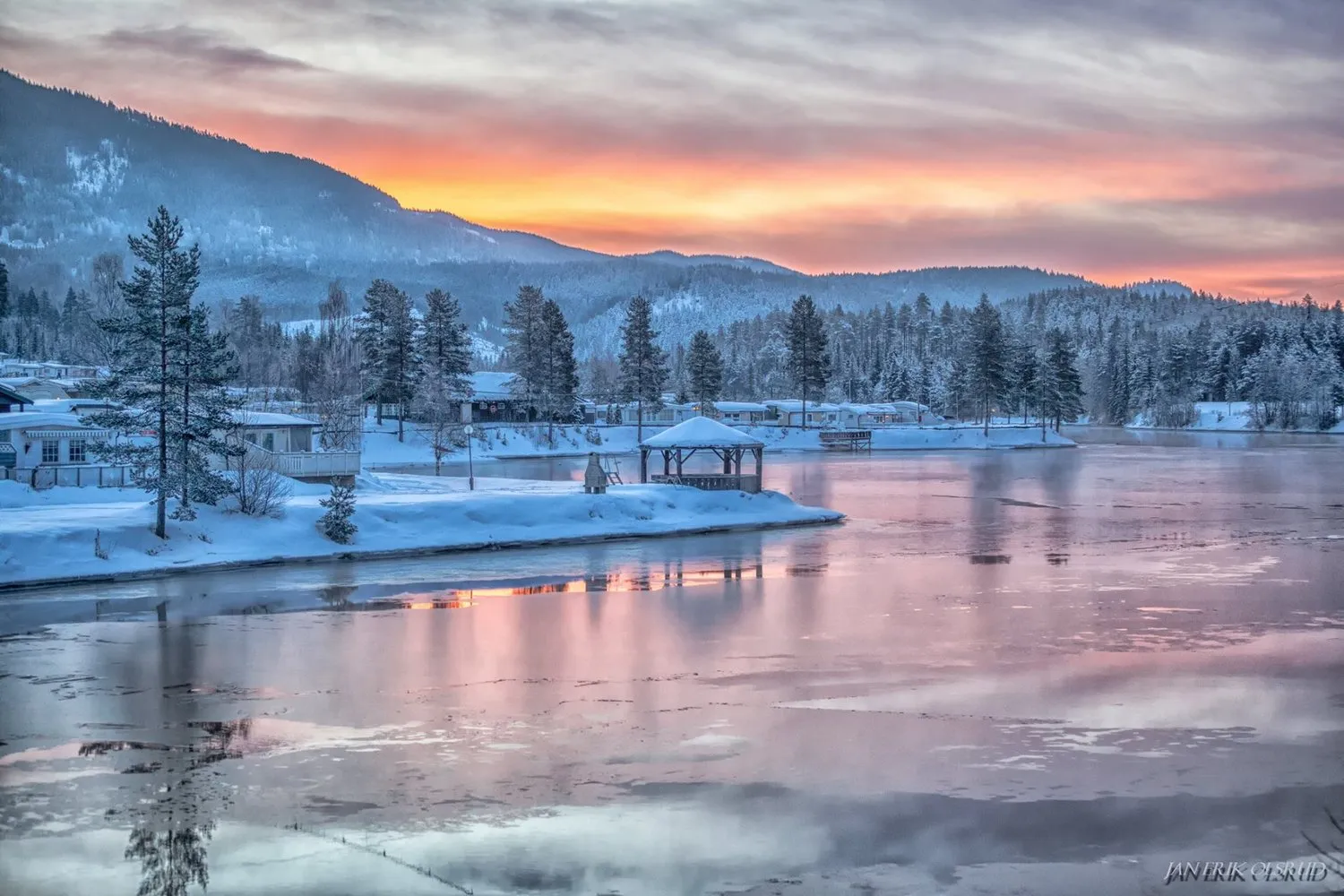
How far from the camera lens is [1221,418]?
599 ft

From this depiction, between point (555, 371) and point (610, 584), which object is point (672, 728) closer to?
point (610, 584)

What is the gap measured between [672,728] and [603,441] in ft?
330

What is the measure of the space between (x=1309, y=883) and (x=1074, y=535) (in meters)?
31.1

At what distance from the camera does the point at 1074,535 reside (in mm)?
41688

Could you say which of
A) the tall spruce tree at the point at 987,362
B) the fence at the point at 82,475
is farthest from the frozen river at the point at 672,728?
the tall spruce tree at the point at 987,362

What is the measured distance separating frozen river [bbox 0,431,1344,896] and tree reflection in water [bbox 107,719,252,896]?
0.05 metres

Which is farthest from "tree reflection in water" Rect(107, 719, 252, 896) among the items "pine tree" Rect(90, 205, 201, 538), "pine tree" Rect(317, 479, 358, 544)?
"pine tree" Rect(90, 205, 201, 538)

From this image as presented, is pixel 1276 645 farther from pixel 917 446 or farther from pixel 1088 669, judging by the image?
pixel 917 446

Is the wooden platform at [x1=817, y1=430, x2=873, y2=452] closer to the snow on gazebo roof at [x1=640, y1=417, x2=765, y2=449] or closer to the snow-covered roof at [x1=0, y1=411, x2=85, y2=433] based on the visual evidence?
the snow on gazebo roof at [x1=640, y1=417, x2=765, y2=449]

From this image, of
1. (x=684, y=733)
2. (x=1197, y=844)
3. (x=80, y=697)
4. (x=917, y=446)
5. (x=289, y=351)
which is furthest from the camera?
(x=289, y=351)

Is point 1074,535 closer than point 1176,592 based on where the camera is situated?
No

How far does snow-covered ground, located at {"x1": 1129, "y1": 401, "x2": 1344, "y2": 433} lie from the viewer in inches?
6875

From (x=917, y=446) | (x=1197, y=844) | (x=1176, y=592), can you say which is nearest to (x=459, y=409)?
(x=917, y=446)

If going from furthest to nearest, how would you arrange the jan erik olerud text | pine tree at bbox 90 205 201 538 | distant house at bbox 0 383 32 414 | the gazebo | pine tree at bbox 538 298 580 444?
pine tree at bbox 538 298 580 444
distant house at bbox 0 383 32 414
the gazebo
pine tree at bbox 90 205 201 538
the jan erik olerud text
